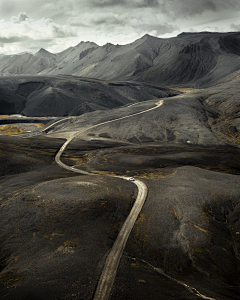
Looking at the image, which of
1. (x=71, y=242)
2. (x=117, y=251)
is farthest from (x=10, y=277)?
(x=117, y=251)

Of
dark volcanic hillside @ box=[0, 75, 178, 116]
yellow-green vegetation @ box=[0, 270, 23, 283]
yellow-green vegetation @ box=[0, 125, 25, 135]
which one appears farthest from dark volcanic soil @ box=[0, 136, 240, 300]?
dark volcanic hillside @ box=[0, 75, 178, 116]

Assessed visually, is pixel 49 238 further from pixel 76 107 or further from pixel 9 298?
pixel 76 107

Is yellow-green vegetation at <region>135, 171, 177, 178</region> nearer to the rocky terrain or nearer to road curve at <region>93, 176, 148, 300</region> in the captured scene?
the rocky terrain

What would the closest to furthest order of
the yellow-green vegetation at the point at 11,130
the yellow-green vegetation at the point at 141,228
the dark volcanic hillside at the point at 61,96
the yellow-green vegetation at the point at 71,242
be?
the yellow-green vegetation at the point at 71,242
the yellow-green vegetation at the point at 141,228
the yellow-green vegetation at the point at 11,130
the dark volcanic hillside at the point at 61,96

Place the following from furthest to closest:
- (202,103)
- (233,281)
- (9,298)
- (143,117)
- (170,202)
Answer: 1. (202,103)
2. (143,117)
3. (170,202)
4. (233,281)
5. (9,298)

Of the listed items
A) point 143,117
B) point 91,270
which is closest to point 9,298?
point 91,270

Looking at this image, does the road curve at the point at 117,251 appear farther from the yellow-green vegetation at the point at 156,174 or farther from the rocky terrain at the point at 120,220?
the yellow-green vegetation at the point at 156,174

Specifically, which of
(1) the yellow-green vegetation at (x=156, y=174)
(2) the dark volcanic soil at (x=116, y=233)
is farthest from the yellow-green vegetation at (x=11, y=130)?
(1) the yellow-green vegetation at (x=156, y=174)

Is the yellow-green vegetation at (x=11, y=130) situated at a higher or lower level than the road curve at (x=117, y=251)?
higher
